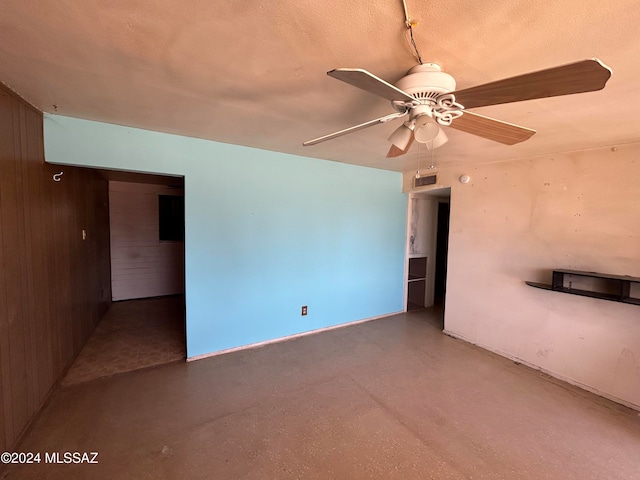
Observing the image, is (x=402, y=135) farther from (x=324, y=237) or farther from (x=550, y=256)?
(x=550, y=256)

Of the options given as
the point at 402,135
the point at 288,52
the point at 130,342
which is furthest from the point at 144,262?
the point at 402,135

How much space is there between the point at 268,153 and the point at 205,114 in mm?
1068

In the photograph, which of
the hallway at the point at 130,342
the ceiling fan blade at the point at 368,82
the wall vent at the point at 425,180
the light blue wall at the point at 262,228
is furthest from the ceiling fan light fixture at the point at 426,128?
the hallway at the point at 130,342

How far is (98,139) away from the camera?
2.23 metres

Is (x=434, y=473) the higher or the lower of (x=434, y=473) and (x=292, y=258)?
the lower

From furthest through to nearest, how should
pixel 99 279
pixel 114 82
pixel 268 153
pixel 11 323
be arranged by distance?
1. pixel 99 279
2. pixel 268 153
3. pixel 11 323
4. pixel 114 82

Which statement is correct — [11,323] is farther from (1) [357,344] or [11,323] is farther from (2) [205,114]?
(1) [357,344]

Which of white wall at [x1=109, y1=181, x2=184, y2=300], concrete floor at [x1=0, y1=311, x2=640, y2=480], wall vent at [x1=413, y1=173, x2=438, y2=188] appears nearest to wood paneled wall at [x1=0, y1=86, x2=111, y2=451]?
concrete floor at [x1=0, y1=311, x2=640, y2=480]

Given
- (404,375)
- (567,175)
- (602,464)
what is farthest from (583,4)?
(404,375)

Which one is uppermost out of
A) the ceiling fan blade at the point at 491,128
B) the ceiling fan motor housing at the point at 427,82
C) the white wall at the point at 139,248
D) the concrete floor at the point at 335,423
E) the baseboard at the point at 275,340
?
the ceiling fan motor housing at the point at 427,82

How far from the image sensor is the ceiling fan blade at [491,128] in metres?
1.37

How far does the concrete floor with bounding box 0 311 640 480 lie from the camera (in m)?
1.64

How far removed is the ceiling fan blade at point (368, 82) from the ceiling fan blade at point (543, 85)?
243mm

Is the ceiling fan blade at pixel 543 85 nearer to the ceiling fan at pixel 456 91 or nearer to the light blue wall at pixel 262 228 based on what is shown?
the ceiling fan at pixel 456 91
